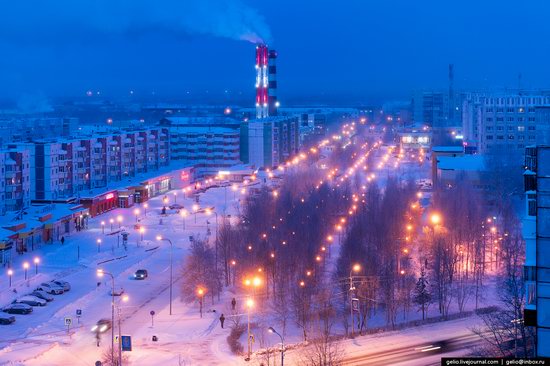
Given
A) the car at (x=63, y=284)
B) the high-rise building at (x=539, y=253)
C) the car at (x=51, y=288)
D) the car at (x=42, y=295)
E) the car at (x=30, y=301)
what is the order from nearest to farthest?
the high-rise building at (x=539, y=253) → the car at (x=30, y=301) → the car at (x=42, y=295) → the car at (x=51, y=288) → the car at (x=63, y=284)

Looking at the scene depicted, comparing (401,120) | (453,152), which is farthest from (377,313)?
(401,120)

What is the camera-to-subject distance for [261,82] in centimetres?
2777

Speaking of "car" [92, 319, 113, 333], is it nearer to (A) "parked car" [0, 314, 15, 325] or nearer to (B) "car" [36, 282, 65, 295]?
(A) "parked car" [0, 314, 15, 325]

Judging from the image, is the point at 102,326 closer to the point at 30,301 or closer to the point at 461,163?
the point at 30,301

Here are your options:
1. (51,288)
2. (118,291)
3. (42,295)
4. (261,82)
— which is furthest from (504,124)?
(42,295)

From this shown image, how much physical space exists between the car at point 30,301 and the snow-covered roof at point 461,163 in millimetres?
10739

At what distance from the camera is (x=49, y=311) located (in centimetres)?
826

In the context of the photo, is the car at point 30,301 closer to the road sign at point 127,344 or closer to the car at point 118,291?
the car at point 118,291

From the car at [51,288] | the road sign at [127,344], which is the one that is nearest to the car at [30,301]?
the car at [51,288]

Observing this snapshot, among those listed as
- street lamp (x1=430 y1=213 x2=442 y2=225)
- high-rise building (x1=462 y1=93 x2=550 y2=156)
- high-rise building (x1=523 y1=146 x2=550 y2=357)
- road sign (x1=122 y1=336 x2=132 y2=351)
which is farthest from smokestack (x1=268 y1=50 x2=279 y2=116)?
high-rise building (x1=523 y1=146 x2=550 y2=357)

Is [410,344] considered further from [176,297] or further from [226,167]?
[226,167]

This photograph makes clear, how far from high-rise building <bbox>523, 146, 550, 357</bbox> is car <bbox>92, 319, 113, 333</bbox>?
476cm

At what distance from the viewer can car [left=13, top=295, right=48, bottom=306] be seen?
8.42 meters

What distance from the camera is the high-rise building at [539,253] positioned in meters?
3.16
